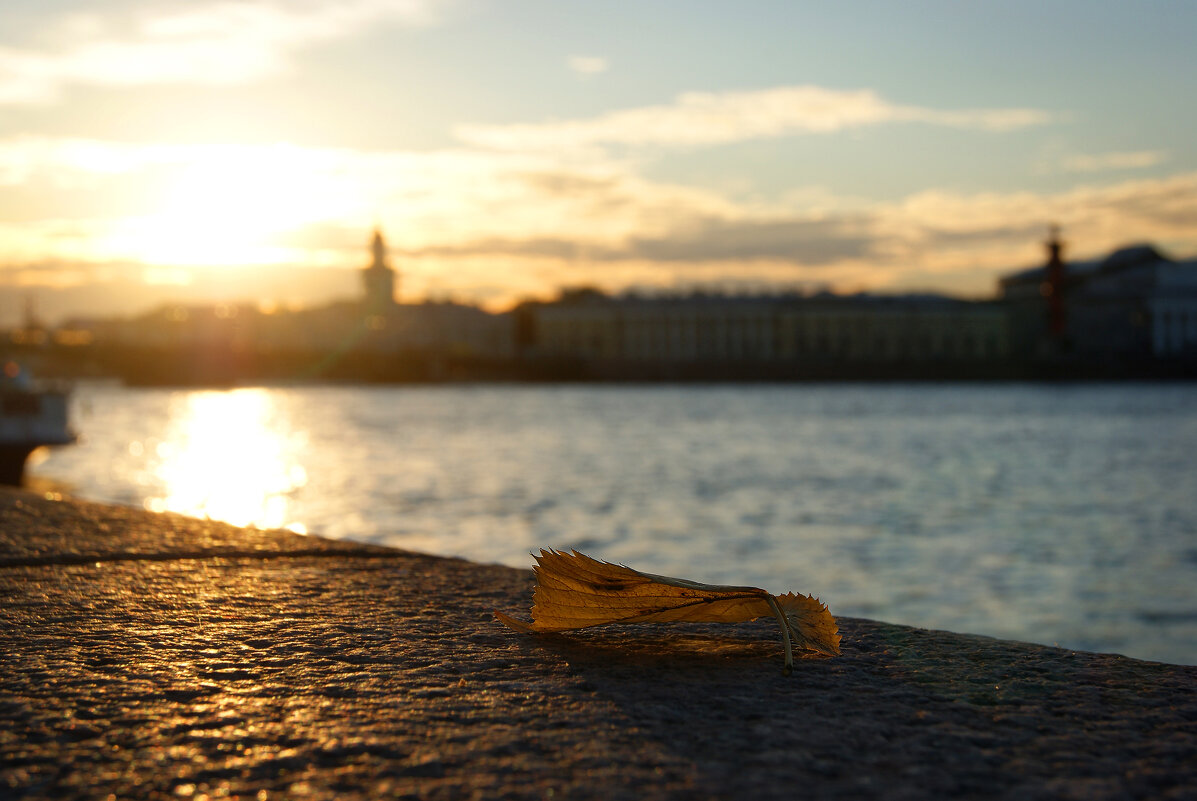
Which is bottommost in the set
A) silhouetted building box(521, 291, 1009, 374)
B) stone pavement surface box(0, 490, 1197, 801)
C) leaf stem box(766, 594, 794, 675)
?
stone pavement surface box(0, 490, 1197, 801)

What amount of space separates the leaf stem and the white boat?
21283 millimetres

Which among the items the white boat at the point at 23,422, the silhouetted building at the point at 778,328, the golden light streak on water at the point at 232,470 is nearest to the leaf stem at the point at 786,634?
the golden light streak on water at the point at 232,470

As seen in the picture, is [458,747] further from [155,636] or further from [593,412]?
[593,412]

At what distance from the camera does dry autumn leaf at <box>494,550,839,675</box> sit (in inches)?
67.6

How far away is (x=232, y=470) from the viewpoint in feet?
91.6

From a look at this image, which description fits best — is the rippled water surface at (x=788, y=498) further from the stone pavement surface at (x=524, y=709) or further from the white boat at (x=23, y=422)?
the stone pavement surface at (x=524, y=709)

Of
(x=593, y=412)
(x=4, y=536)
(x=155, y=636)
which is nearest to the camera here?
(x=155, y=636)

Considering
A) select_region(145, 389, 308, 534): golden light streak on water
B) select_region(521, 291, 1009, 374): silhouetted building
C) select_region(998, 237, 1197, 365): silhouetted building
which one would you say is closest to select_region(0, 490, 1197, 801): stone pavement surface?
select_region(145, 389, 308, 534): golden light streak on water

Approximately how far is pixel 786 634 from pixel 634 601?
0.75 ft

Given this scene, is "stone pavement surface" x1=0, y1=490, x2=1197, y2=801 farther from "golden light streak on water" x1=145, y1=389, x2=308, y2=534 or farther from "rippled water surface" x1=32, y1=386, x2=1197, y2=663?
"rippled water surface" x1=32, y1=386, x2=1197, y2=663

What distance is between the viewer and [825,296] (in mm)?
101438

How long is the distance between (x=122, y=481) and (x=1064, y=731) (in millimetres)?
25250

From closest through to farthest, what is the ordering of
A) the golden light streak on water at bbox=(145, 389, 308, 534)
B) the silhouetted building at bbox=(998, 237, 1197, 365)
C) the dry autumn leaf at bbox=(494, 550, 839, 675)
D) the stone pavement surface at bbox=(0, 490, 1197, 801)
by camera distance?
1. the stone pavement surface at bbox=(0, 490, 1197, 801)
2. the dry autumn leaf at bbox=(494, 550, 839, 675)
3. the golden light streak on water at bbox=(145, 389, 308, 534)
4. the silhouetted building at bbox=(998, 237, 1197, 365)

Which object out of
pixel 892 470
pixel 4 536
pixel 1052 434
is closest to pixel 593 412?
pixel 1052 434
